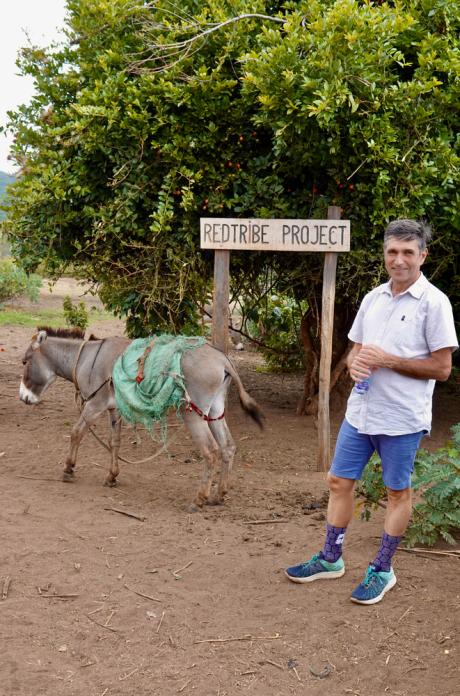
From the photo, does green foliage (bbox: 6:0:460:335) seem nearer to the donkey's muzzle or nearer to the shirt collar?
the donkey's muzzle

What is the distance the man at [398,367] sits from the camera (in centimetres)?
375

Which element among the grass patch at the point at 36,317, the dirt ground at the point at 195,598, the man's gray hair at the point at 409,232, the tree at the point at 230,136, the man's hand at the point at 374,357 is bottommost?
the dirt ground at the point at 195,598

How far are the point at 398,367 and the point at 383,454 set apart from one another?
1.68 ft

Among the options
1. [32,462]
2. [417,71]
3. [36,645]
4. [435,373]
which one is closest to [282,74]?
[417,71]

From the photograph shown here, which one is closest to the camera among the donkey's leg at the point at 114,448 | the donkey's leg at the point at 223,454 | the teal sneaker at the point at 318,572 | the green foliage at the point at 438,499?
the teal sneaker at the point at 318,572

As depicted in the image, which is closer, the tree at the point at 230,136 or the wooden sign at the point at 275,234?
the tree at the point at 230,136

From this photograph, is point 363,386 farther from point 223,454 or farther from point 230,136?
point 230,136

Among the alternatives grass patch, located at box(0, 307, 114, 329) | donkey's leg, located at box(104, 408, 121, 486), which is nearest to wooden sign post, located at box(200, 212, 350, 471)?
donkey's leg, located at box(104, 408, 121, 486)

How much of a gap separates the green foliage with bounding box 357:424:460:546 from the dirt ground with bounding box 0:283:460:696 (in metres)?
0.17

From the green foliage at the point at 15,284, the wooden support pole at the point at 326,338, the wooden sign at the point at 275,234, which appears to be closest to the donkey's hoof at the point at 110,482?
the wooden support pole at the point at 326,338

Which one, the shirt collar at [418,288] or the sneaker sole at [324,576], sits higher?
the shirt collar at [418,288]

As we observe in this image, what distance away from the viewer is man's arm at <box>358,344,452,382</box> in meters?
3.72

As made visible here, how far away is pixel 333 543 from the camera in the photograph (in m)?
4.34

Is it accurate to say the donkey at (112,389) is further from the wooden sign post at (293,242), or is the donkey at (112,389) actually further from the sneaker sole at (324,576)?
the sneaker sole at (324,576)
